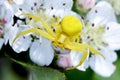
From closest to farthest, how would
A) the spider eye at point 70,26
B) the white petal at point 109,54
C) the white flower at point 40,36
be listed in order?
the spider eye at point 70,26
the white flower at point 40,36
the white petal at point 109,54

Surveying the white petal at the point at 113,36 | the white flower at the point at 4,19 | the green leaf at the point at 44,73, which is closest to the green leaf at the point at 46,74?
the green leaf at the point at 44,73

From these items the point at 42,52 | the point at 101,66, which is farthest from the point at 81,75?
the point at 42,52

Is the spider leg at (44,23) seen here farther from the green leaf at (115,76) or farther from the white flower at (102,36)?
the green leaf at (115,76)

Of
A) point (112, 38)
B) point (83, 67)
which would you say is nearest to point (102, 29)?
point (112, 38)

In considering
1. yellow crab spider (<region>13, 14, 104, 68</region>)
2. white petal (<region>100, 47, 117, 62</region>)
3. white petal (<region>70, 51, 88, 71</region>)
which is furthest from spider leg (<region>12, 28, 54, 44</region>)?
white petal (<region>100, 47, 117, 62</region>)

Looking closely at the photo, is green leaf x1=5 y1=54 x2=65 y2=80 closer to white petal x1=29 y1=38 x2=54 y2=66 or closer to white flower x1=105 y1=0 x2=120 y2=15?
white petal x1=29 y1=38 x2=54 y2=66

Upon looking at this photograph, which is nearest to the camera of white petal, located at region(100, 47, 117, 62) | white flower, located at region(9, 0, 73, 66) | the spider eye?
the spider eye
